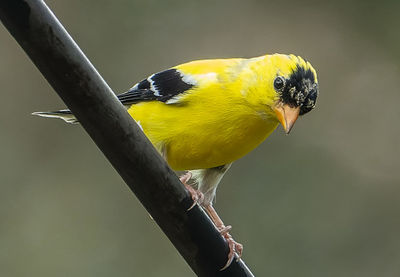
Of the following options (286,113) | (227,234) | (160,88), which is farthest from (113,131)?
(160,88)

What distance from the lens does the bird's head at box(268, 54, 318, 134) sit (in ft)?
8.34

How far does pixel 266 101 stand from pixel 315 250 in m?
2.74

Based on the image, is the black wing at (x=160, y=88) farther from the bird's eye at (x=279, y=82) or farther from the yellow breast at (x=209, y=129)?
the bird's eye at (x=279, y=82)

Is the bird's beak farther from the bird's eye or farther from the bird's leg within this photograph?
the bird's leg

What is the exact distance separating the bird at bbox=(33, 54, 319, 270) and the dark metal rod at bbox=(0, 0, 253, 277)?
3.06ft

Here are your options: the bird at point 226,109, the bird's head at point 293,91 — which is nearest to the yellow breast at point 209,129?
the bird at point 226,109

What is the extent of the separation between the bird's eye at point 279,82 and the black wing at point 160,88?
36cm

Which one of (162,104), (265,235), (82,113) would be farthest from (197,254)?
(265,235)

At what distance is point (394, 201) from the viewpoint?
212 inches

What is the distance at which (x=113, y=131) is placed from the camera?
1.35 m

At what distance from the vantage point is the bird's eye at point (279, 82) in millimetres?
2625

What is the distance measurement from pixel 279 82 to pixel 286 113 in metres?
0.16

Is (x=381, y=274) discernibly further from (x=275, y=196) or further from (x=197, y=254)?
(x=197, y=254)

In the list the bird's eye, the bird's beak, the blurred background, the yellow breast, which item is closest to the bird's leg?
the yellow breast
